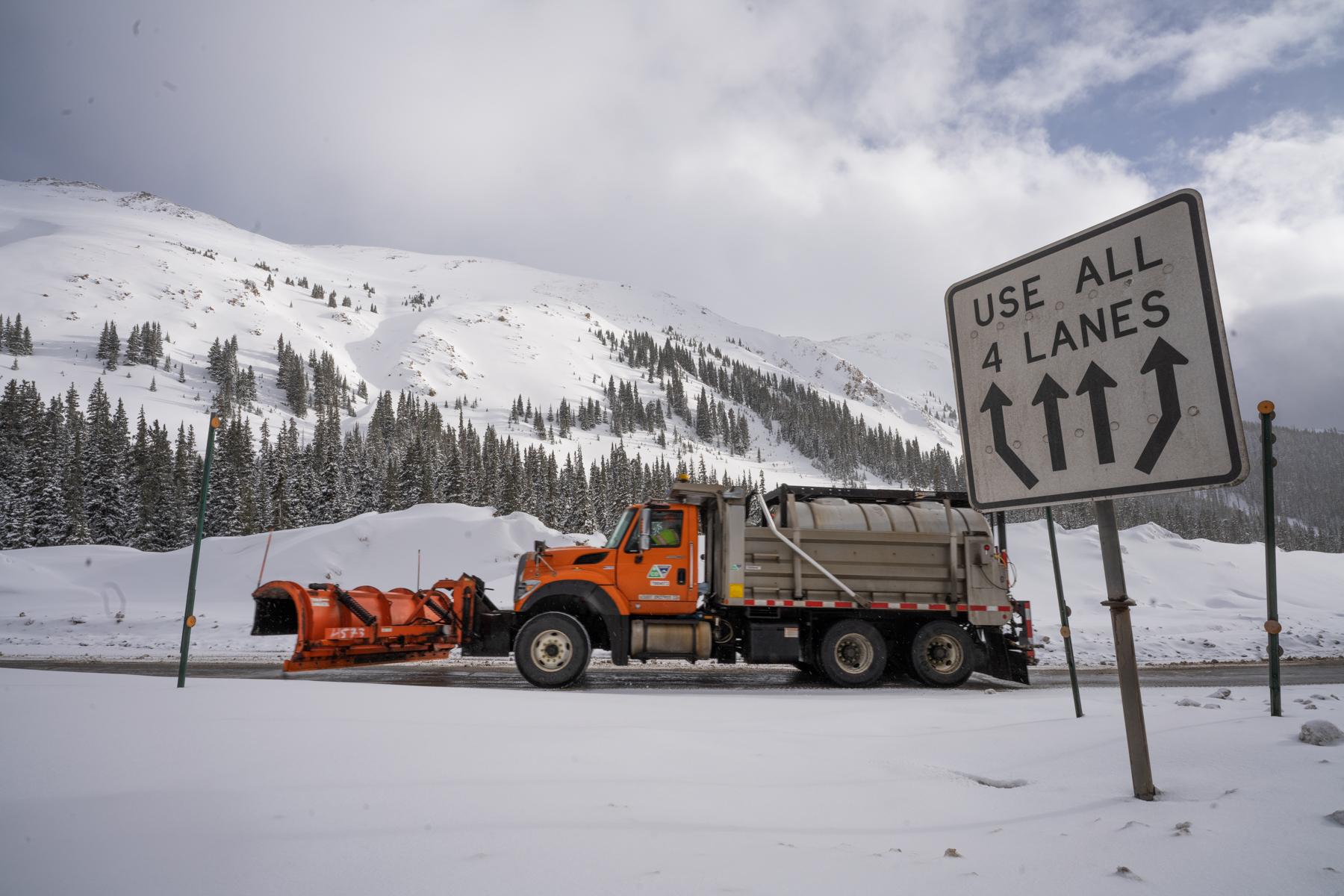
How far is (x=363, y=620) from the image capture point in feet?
35.2

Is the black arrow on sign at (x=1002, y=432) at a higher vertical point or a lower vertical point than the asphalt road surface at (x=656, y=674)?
higher

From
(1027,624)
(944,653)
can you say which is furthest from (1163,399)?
(1027,624)

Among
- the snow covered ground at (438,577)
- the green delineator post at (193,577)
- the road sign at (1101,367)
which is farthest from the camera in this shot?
the snow covered ground at (438,577)

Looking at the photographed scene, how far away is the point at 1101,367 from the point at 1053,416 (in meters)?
0.28

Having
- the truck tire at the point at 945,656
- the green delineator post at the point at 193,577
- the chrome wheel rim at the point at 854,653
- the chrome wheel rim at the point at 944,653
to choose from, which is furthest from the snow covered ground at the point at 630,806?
the chrome wheel rim at the point at 944,653

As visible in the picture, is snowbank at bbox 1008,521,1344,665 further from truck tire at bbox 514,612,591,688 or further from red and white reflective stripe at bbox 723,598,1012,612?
truck tire at bbox 514,612,591,688

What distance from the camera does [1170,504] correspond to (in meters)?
138

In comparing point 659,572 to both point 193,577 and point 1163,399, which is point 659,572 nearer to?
point 193,577

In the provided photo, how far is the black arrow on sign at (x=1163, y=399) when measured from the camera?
261 centimetres

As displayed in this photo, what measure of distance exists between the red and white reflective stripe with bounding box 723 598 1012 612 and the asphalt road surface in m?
1.36

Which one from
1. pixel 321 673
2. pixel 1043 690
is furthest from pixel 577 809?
pixel 321 673

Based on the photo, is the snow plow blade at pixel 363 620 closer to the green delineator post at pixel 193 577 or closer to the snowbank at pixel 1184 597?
the green delineator post at pixel 193 577

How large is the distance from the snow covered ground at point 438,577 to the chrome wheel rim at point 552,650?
329 inches

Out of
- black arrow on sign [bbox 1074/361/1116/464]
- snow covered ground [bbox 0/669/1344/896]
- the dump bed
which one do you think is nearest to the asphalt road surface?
the dump bed
